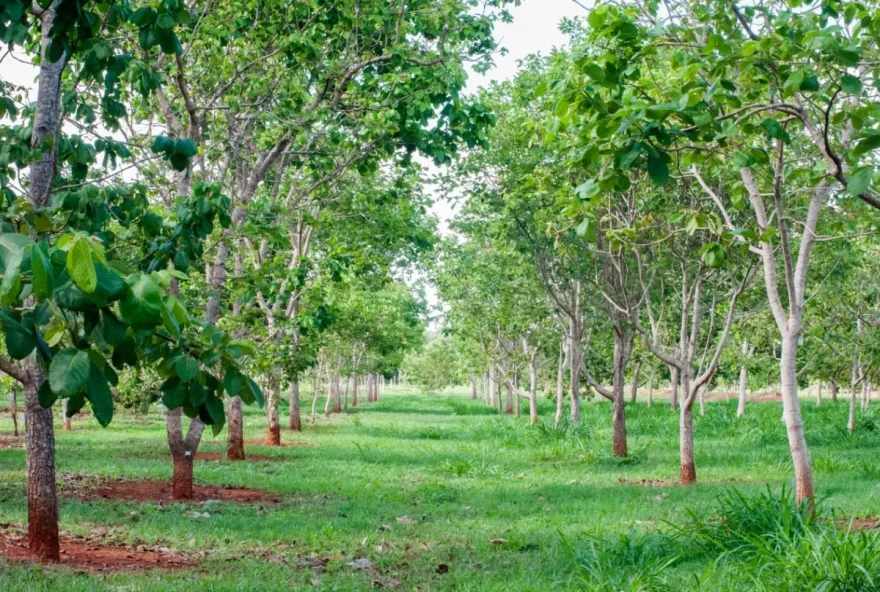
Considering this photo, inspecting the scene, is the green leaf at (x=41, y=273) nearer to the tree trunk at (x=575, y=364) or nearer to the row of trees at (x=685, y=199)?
the row of trees at (x=685, y=199)

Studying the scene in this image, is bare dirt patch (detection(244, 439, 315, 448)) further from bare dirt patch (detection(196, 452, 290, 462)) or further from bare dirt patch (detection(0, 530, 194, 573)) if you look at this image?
bare dirt patch (detection(0, 530, 194, 573))

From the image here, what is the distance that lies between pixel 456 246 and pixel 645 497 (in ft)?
59.9

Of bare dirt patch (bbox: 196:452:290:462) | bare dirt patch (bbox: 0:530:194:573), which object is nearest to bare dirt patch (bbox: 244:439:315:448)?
bare dirt patch (bbox: 196:452:290:462)

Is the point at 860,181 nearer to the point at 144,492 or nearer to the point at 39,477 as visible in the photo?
the point at 39,477

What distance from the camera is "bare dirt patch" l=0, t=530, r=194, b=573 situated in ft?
24.9

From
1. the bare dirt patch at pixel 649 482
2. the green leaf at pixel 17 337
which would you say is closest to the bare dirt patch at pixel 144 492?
the bare dirt patch at pixel 649 482

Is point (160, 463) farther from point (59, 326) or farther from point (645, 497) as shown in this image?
point (59, 326)

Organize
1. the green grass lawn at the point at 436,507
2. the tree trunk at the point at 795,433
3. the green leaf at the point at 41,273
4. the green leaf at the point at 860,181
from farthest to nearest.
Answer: the tree trunk at the point at 795,433 → the green grass lawn at the point at 436,507 → the green leaf at the point at 860,181 → the green leaf at the point at 41,273

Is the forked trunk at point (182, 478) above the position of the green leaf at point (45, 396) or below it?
below

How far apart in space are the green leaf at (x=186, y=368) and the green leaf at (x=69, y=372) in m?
0.46

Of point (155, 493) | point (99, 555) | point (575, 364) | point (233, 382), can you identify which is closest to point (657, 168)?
point (233, 382)

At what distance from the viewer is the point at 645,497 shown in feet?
42.0

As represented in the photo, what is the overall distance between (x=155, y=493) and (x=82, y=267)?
472 inches

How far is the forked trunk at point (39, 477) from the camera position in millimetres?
7547
